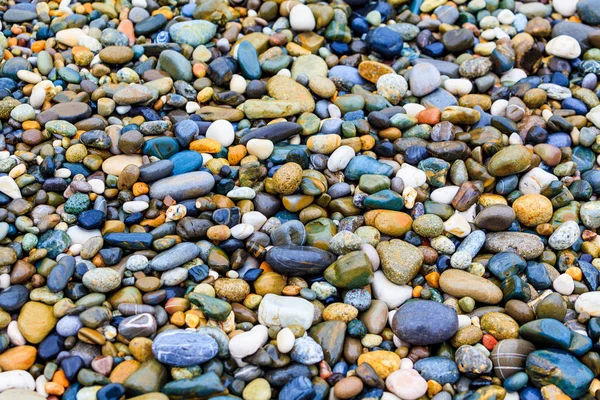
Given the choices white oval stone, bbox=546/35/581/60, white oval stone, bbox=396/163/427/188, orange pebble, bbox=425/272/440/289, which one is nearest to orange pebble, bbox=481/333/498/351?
orange pebble, bbox=425/272/440/289

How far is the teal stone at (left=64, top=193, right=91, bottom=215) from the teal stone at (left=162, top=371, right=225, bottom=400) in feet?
3.85

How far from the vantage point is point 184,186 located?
3199 millimetres

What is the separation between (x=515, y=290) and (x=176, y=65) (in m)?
2.54

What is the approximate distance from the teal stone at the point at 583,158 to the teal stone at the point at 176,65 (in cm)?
255

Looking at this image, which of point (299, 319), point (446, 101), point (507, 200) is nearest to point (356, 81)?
point (446, 101)

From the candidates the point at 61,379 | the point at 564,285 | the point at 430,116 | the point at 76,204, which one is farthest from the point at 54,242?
the point at 564,285

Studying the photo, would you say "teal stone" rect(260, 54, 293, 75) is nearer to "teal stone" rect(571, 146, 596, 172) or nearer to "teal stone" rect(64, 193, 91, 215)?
"teal stone" rect(64, 193, 91, 215)

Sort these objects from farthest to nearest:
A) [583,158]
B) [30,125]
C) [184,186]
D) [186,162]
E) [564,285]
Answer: [583,158], [30,125], [186,162], [184,186], [564,285]

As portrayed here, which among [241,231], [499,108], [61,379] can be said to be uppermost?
[499,108]

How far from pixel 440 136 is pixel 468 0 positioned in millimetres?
1686

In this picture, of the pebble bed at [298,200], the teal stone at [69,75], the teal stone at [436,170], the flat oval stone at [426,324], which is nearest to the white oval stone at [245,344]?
the pebble bed at [298,200]

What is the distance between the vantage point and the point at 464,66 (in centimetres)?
403

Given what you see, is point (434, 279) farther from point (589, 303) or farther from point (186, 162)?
point (186, 162)

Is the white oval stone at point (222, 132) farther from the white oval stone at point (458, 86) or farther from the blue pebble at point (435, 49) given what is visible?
the blue pebble at point (435, 49)
